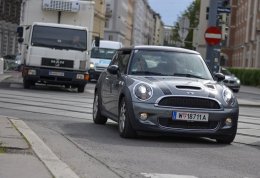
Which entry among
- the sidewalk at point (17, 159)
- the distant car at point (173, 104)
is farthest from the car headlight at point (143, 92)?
the sidewalk at point (17, 159)

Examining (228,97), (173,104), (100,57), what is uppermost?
(100,57)

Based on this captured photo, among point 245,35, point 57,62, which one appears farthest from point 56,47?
point 245,35

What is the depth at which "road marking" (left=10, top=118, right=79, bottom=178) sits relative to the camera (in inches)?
292

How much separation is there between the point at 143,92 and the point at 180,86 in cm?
63

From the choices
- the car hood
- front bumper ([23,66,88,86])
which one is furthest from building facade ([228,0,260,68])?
the car hood

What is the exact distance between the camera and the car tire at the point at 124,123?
11.2 m

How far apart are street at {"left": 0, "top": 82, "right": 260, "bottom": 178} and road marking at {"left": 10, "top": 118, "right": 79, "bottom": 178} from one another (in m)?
0.13

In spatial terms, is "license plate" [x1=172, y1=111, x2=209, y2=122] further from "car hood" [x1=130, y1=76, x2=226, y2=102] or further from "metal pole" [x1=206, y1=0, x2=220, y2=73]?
"metal pole" [x1=206, y1=0, x2=220, y2=73]

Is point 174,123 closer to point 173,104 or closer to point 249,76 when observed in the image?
point 173,104

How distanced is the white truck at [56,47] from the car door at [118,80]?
38.6ft

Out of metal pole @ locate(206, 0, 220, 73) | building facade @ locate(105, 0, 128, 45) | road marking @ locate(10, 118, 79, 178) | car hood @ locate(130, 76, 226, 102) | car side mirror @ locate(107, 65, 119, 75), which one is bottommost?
road marking @ locate(10, 118, 79, 178)

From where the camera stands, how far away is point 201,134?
11156mm

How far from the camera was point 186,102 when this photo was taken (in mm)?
11039

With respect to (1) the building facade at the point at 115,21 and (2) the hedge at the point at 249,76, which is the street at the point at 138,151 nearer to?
(2) the hedge at the point at 249,76
